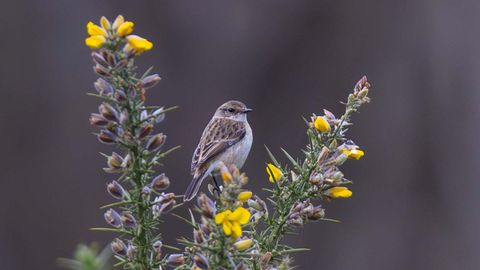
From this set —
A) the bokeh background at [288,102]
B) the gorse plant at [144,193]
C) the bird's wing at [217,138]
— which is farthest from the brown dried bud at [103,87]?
the bokeh background at [288,102]

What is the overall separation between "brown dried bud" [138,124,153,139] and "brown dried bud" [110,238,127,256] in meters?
0.32

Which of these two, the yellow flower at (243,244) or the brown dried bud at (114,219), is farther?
the brown dried bud at (114,219)

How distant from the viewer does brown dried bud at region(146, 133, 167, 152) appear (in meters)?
2.42

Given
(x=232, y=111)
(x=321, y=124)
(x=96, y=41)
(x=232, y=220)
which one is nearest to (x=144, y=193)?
(x=232, y=220)

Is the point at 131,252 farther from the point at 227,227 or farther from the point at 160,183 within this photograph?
the point at 227,227

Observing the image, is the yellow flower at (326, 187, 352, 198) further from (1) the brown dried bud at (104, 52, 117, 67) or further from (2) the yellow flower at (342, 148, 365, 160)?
(1) the brown dried bud at (104, 52, 117, 67)

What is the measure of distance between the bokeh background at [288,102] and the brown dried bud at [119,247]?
25.0ft

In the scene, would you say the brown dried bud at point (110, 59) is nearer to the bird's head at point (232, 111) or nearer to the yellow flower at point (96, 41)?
the yellow flower at point (96, 41)

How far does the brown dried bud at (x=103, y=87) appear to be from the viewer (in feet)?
8.01

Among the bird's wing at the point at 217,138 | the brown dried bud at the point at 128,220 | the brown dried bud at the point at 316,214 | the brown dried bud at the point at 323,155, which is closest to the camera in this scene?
the brown dried bud at the point at 128,220

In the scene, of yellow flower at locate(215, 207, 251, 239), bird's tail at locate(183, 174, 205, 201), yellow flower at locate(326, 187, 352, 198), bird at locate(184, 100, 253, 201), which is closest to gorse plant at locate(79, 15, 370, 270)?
yellow flower at locate(215, 207, 251, 239)

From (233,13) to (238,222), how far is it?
8.25 metres
